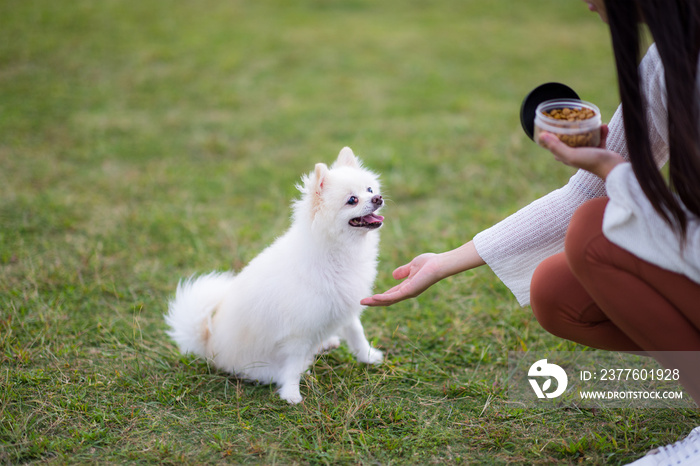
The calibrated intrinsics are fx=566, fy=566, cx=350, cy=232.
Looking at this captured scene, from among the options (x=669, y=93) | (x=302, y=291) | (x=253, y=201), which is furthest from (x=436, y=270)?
(x=253, y=201)

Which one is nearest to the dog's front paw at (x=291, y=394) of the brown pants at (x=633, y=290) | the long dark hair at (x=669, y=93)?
the brown pants at (x=633, y=290)

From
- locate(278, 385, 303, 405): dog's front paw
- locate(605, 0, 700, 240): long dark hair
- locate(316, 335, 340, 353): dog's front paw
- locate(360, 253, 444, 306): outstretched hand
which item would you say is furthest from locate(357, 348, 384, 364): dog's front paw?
locate(605, 0, 700, 240): long dark hair

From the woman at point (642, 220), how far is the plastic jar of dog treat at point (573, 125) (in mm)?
41

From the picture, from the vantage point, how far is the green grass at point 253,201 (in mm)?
1916

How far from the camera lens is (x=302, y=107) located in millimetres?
5348

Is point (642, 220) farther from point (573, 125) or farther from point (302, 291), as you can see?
point (302, 291)

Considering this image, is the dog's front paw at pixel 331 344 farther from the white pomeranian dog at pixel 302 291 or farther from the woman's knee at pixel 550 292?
the woman's knee at pixel 550 292

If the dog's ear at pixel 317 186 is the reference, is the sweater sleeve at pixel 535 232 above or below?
below

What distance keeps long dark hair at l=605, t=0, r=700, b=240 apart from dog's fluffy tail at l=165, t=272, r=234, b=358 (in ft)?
5.35

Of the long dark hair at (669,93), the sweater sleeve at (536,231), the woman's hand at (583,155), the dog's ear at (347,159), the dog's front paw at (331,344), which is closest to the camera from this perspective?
the long dark hair at (669,93)

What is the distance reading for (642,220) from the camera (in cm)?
143

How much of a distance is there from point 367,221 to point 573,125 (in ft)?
2.61

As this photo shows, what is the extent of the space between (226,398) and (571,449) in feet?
3.95

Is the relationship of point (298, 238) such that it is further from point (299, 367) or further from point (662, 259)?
point (662, 259)
